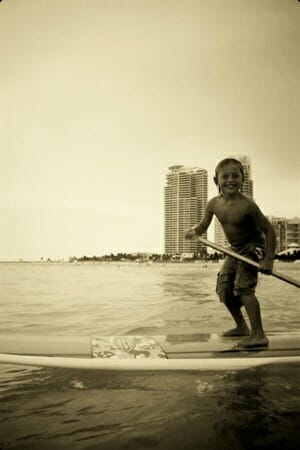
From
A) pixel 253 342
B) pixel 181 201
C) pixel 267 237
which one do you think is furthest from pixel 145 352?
pixel 181 201

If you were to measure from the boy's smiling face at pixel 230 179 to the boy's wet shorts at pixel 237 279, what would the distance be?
0.29m

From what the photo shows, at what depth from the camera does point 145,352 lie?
179 centimetres

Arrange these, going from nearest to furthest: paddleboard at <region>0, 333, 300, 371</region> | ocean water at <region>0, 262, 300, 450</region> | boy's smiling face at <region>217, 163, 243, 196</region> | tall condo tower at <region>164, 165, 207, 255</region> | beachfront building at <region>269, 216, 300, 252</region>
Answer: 1. ocean water at <region>0, 262, 300, 450</region>
2. paddleboard at <region>0, 333, 300, 371</region>
3. boy's smiling face at <region>217, 163, 243, 196</region>
4. tall condo tower at <region>164, 165, 207, 255</region>
5. beachfront building at <region>269, 216, 300, 252</region>

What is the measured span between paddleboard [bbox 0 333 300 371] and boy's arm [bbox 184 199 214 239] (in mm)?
494

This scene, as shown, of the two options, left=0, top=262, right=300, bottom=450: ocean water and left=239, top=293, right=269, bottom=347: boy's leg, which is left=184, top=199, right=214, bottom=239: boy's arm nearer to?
left=239, top=293, right=269, bottom=347: boy's leg

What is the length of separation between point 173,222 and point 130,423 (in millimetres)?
2141

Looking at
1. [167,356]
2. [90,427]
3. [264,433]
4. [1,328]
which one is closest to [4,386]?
[90,427]

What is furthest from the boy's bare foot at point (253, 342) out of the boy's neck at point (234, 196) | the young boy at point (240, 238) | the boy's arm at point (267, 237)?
the boy's neck at point (234, 196)

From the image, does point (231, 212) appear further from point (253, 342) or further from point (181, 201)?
point (181, 201)

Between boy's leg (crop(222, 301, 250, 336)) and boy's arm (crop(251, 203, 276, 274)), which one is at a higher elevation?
boy's arm (crop(251, 203, 276, 274))

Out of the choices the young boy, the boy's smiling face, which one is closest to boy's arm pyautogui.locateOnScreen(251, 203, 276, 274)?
the young boy

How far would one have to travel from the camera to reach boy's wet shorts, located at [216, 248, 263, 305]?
1944mm

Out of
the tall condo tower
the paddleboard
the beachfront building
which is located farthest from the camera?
the beachfront building

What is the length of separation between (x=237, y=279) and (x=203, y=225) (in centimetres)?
31
